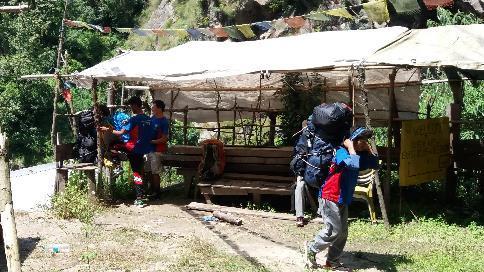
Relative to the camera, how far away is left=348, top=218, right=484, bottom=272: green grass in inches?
243

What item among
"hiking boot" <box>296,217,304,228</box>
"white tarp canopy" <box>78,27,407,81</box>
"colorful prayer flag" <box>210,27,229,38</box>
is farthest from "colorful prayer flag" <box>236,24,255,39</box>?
"hiking boot" <box>296,217,304,228</box>

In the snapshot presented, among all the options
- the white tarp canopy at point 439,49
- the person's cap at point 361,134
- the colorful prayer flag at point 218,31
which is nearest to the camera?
the person's cap at point 361,134

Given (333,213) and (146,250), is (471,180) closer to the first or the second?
(333,213)

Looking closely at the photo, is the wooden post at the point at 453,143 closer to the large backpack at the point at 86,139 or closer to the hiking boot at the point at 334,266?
the hiking boot at the point at 334,266

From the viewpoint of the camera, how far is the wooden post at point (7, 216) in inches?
153

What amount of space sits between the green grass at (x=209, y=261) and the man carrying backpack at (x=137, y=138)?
2.80 metres

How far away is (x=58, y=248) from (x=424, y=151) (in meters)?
5.16

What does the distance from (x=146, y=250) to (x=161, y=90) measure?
6.46m

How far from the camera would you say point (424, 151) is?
28.1 feet

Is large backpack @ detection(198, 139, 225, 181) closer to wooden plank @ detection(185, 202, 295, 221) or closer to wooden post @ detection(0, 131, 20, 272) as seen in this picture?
wooden plank @ detection(185, 202, 295, 221)

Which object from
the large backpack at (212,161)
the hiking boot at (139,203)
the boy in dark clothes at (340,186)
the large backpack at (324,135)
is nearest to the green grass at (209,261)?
the boy in dark clothes at (340,186)

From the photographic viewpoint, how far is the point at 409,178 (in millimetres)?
8336

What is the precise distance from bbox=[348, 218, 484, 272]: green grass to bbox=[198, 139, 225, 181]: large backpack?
2.60m

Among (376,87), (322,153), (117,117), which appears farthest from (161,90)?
(322,153)
